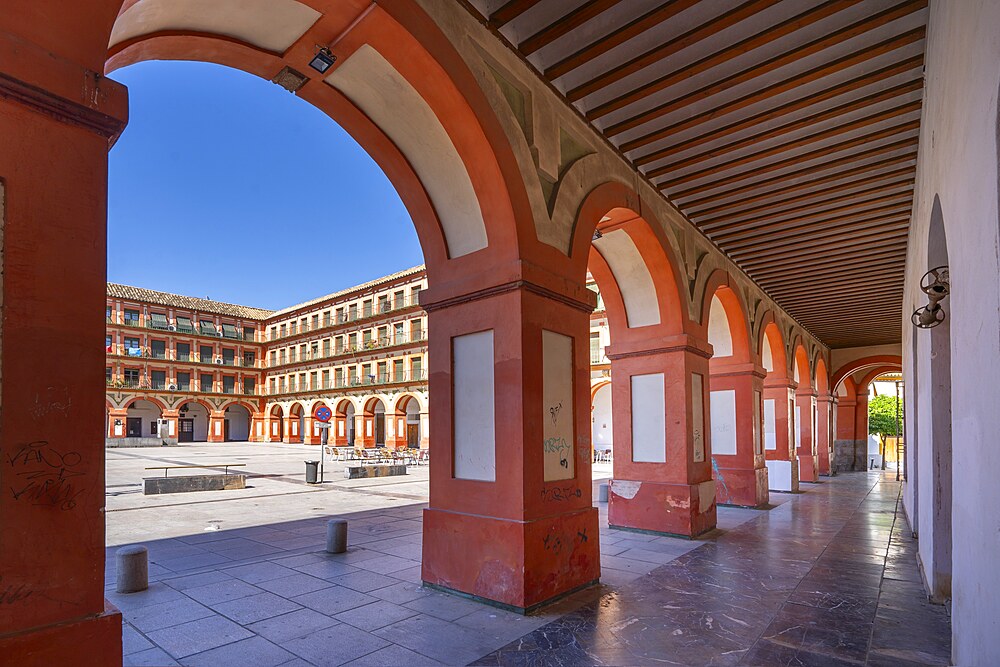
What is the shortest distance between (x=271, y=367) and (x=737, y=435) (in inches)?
1718

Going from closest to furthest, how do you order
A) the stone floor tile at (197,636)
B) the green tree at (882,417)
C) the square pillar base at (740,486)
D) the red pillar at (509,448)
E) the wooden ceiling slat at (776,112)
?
the stone floor tile at (197,636)
the red pillar at (509,448)
the wooden ceiling slat at (776,112)
the square pillar base at (740,486)
the green tree at (882,417)

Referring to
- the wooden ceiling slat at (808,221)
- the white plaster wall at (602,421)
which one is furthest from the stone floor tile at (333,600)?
the white plaster wall at (602,421)

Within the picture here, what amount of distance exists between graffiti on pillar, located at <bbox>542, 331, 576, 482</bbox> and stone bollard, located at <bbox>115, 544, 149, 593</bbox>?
3893 millimetres

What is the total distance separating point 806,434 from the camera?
1845 centimetres

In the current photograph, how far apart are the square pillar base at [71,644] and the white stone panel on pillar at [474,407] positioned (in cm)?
321

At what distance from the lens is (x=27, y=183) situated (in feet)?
8.50

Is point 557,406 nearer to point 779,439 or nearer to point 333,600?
point 333,600

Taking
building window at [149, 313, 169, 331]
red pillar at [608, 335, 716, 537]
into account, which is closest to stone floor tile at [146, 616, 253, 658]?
red pillar at [608, 335, 716, 537]

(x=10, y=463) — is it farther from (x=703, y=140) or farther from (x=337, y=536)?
(x=703, y=140)

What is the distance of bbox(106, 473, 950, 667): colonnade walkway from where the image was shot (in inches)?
167

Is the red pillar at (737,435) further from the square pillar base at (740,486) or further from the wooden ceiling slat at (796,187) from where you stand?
the wooden ceiling slat at (796,187)

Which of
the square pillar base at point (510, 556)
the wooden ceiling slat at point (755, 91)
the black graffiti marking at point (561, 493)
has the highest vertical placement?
the wooden ceiling slat at point (755, 91)

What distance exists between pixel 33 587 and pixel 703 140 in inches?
276

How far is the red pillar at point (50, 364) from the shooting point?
2.45 metres
